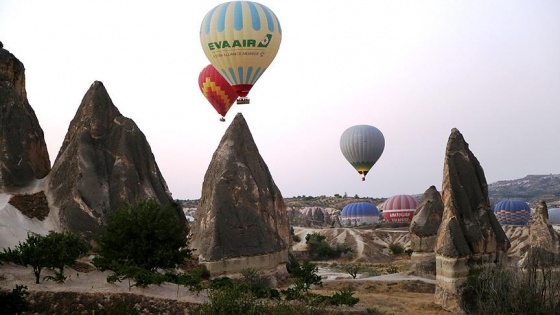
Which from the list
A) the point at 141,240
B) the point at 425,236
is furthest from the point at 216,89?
the point at 141,240

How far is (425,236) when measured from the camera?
129 feet

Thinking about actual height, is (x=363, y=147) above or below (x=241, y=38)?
below

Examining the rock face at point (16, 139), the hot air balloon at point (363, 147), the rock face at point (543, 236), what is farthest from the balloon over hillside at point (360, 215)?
the rock face at point (16, 139)

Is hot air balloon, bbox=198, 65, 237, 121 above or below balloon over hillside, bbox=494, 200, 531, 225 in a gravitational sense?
above

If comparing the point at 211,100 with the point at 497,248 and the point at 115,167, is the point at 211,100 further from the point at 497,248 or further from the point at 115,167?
the point at 497,248

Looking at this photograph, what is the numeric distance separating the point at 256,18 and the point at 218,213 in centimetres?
1501

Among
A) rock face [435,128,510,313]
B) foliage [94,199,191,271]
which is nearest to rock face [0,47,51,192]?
foliage [94,199,191,271]

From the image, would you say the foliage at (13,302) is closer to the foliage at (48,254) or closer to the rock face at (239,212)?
the foliage at (48,254)

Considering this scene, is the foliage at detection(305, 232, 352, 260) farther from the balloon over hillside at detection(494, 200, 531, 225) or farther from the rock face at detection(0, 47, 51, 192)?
the balloon over hillside at detection(494, 200, 531, 225)

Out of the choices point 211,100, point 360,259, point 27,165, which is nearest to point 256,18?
point 211,100

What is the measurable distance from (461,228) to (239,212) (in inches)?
399

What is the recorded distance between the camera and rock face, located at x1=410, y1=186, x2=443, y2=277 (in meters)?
38.6

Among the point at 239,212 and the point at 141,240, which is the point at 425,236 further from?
the point at 141,240

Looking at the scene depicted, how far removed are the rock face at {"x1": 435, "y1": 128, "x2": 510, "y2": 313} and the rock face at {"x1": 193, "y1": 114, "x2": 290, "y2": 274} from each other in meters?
8.02
